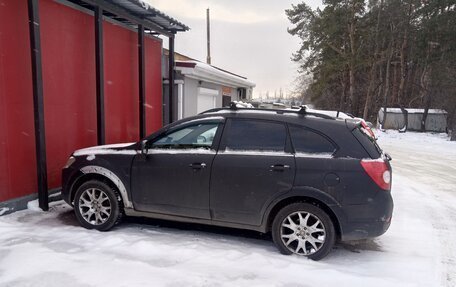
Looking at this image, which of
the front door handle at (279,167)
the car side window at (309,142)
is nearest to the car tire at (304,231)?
the front door handle at (279,167)

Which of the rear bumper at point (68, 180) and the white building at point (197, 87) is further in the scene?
the white building at point (197, 87)

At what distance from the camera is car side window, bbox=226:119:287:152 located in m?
4.30

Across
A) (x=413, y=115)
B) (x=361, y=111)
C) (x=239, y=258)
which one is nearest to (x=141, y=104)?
(x=239, y=258)

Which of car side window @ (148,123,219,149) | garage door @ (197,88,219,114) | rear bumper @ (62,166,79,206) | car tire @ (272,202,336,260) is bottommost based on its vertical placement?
car tire @ (272,202,336,260)

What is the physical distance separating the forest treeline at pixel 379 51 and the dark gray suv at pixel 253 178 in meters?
22.2

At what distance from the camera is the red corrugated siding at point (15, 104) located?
16.7 ft

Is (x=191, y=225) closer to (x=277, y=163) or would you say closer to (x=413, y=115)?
(x=277, y=163)

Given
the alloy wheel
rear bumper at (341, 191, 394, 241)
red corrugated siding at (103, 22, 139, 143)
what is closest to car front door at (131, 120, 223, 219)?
the alloy wheel

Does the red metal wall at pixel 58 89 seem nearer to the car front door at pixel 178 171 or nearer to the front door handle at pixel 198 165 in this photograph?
the car front door at pixel 178 171

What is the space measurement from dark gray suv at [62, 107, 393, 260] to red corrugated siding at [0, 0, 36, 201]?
0.99m

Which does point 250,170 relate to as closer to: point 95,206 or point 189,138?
point 189,138

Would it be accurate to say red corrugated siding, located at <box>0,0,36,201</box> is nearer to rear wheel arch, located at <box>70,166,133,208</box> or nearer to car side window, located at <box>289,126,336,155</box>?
rear wheel arch, located at <box>70,166,133,208</box>

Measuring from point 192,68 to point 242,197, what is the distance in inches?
259

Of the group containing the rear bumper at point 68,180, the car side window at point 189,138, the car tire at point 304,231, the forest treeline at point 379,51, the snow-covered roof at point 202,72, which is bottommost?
the car tire at point 304,231
